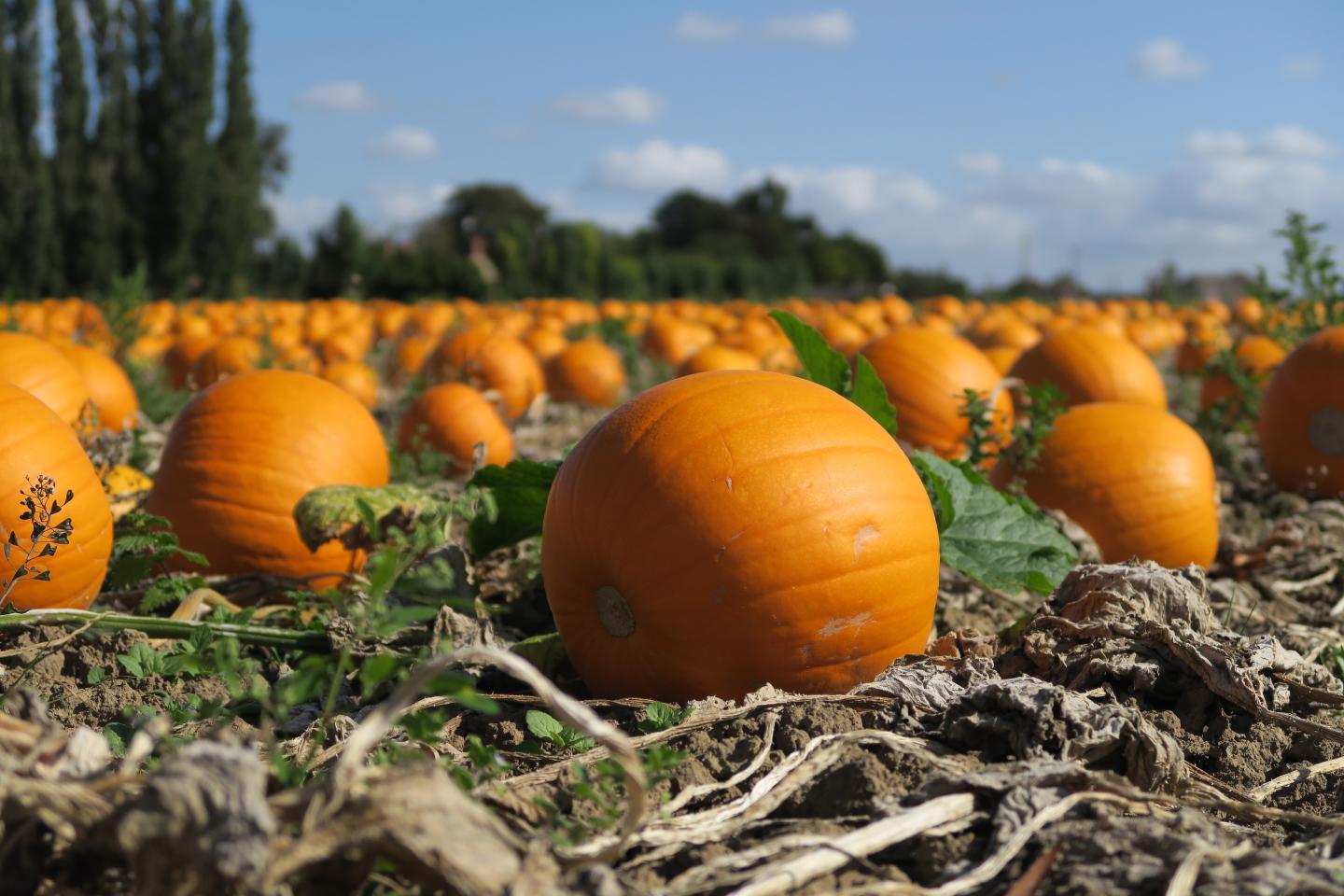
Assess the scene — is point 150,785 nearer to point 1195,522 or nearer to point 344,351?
point 1195,522

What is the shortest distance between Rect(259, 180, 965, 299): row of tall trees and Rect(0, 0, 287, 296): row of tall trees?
7.88ft

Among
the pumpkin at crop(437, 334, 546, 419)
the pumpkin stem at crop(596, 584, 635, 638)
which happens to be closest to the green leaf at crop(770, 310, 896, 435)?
the pumpkin stem at crop(596, 584, 635, 638)

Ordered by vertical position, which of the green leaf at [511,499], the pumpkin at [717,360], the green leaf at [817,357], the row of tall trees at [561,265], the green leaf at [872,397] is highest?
the row of tall trees at [561,265]

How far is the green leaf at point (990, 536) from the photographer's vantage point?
3.57 meters

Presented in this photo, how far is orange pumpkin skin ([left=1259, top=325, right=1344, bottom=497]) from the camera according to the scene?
6023 mm

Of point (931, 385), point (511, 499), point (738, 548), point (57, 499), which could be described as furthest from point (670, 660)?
point (931, 385)

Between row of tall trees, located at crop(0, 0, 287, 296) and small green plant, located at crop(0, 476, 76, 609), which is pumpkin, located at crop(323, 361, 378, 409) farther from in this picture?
row of tall trees, located at crop(0, 0, 287, 296)

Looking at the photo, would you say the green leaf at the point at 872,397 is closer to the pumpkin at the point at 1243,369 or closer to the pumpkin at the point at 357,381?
the pumpkin at the point at 1243,369

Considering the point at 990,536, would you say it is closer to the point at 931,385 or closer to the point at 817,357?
the point at 817,357

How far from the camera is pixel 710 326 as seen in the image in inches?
679

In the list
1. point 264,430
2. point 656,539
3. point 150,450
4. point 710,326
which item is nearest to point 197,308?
point 710,326

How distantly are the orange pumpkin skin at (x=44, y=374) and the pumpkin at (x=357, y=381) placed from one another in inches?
146

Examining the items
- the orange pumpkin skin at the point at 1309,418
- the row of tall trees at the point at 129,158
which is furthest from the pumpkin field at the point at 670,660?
the row of tall trees at the point at 129,158

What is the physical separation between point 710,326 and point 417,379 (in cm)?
897
